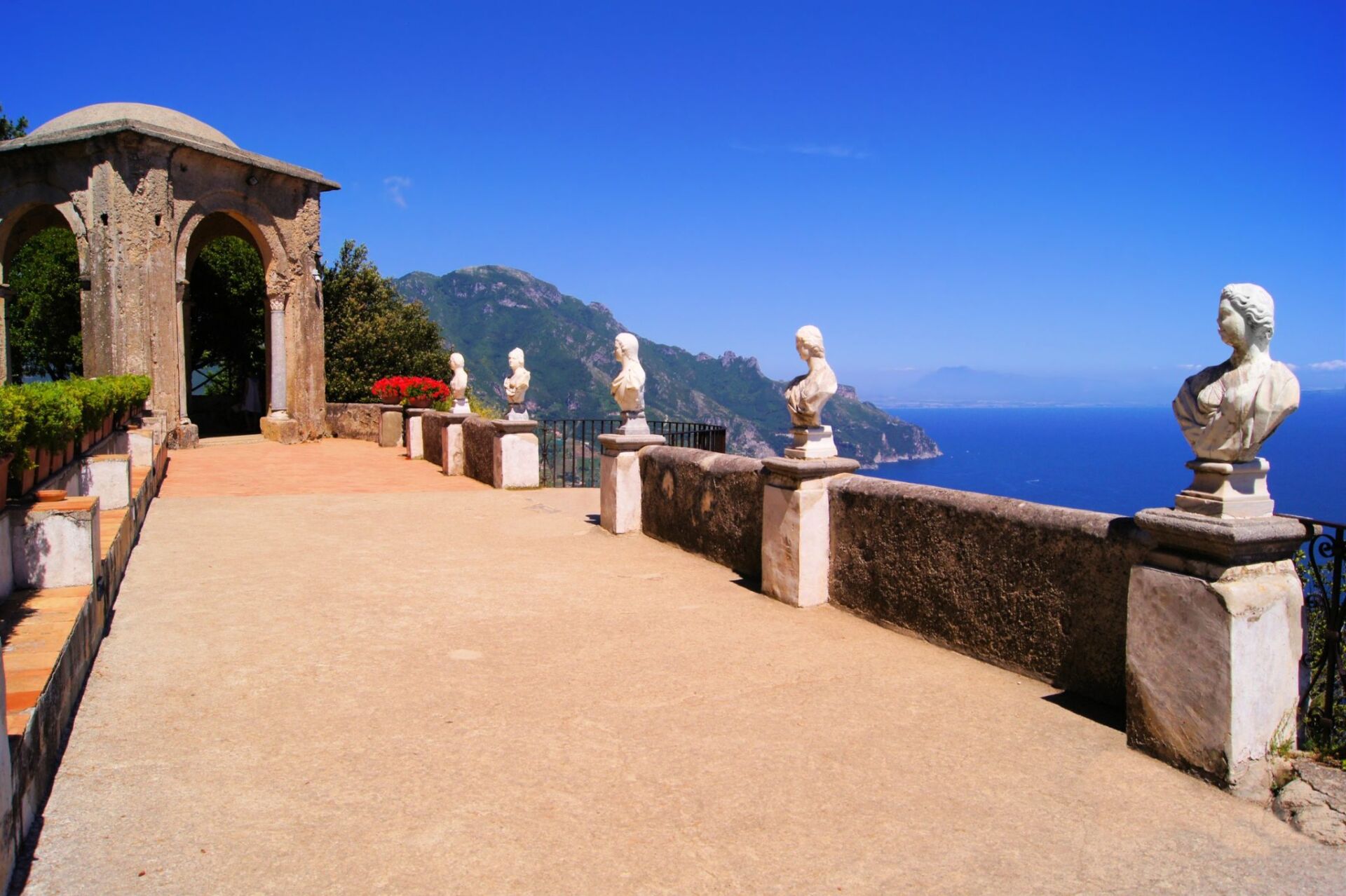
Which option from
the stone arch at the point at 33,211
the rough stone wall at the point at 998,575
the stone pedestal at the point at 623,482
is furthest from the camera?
the stone arch at the point at 33,211

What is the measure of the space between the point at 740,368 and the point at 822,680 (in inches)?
2677

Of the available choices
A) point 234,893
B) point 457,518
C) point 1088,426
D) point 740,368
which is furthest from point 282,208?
point 1088,426

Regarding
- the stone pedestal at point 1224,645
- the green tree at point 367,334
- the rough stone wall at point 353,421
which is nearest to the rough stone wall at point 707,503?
the stone pedestal at point 1224,645

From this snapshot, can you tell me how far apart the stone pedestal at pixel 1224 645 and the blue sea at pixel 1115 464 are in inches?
12.4

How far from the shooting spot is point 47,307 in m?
22.2

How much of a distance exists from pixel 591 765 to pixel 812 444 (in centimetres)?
310

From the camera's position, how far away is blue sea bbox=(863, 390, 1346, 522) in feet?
43.8

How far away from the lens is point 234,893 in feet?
8.73

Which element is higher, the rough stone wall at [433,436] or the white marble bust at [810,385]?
the white marble bust at [810,385]

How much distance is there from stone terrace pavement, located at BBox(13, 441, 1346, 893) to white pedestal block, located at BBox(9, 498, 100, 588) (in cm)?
50

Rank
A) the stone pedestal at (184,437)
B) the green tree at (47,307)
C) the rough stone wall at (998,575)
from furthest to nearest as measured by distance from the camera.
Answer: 1. the green tree at (47,307)
2. the stone pedestal at (184,437)
3. the rough stone wall at (998,575)

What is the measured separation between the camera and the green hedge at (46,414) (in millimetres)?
4465

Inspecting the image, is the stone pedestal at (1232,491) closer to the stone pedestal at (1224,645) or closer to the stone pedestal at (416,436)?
the stone pedestal at (1224,645)

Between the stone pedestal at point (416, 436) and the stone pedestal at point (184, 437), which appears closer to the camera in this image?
the stone pedestal at point (416, 436)
